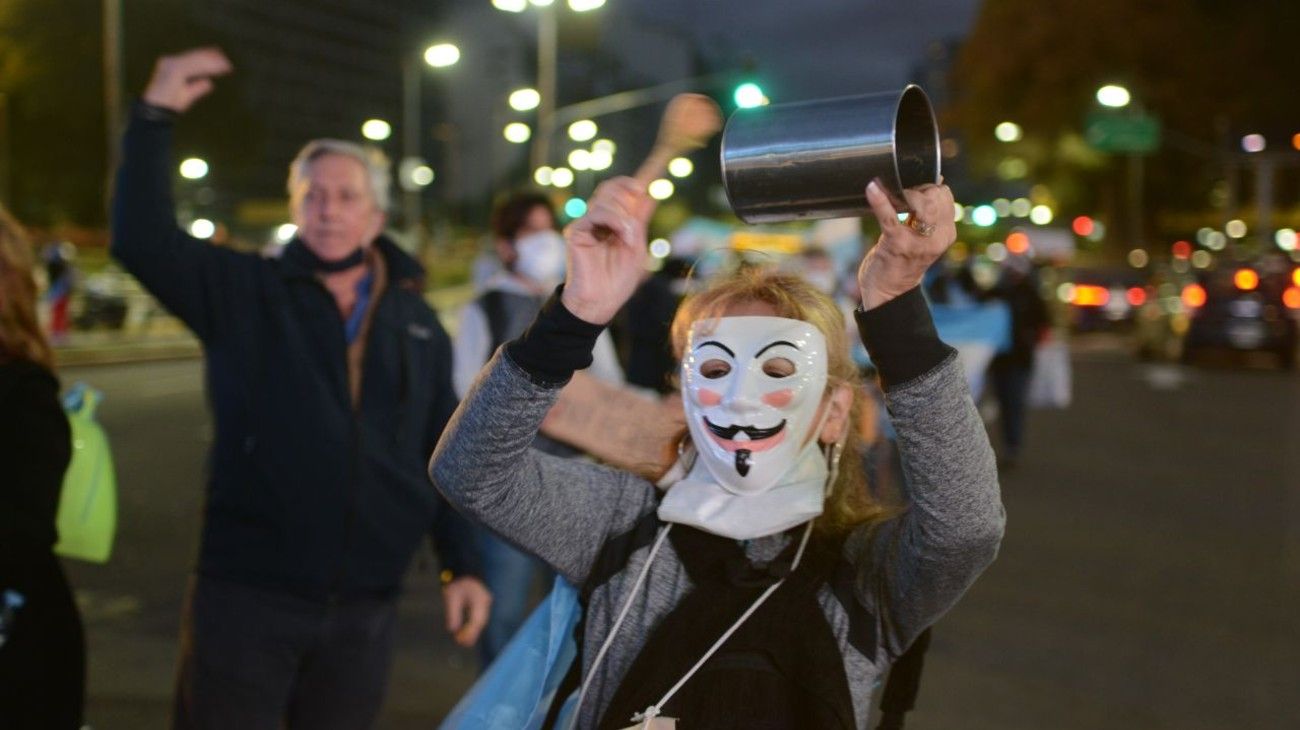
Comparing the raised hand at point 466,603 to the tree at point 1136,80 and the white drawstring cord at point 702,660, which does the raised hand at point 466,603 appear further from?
the tree at point 1136,80

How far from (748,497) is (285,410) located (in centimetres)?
146

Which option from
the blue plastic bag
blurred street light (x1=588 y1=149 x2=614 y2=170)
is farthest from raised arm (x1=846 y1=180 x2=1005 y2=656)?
blurred street light (x1=588 y1=149 x2=614 y2=170)

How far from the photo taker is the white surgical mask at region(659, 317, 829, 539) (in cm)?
221

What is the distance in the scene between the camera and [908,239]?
189cm

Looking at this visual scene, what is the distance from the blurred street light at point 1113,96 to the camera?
3784 centimetres

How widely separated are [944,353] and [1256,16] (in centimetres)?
4001

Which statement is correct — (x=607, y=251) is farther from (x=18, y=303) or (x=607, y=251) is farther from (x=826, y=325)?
(x=18, y=303)

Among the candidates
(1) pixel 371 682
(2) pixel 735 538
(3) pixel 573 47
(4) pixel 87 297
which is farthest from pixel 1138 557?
(4) pixel 87 297

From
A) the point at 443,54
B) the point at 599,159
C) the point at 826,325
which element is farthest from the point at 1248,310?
the point at 599,159

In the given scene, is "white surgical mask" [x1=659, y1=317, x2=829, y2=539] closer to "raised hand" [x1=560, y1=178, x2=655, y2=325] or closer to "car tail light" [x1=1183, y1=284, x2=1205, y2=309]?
"raised hand" [x1=560, y1=178, x2=655, y2=325]

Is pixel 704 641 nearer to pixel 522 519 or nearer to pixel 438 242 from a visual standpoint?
pixel 522 519

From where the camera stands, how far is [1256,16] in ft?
123

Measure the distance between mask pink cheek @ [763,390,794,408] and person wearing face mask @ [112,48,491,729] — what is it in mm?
1398

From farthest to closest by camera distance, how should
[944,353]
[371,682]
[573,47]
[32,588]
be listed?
[573,47], [371,682], [32,588], [944,353]
